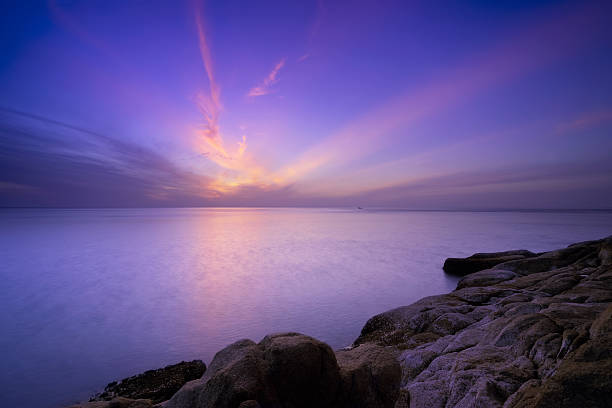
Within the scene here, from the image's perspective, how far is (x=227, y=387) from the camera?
18.6 ft

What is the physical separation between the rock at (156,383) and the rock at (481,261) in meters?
25.6

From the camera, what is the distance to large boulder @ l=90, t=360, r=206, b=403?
1040 cm

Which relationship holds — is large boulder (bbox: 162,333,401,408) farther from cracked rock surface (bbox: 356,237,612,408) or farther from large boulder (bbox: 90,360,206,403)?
large boulder (bbox: 90,360,206,403)

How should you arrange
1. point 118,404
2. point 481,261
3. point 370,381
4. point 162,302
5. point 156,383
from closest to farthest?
point 370,381
point 118,404
point 156,383
point 162,302
point 481,261

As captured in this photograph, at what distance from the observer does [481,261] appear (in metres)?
27.8

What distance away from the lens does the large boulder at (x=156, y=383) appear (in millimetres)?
10398

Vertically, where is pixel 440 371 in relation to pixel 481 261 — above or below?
above

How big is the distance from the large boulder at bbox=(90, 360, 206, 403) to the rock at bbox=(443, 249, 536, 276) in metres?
25.6

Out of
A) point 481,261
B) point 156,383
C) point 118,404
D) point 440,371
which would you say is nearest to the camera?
point 118,404

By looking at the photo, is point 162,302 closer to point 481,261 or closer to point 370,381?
point 370,381

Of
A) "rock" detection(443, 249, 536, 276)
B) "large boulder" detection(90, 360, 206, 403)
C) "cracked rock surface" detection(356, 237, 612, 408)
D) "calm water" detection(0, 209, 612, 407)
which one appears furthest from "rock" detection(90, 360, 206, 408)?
"rock" detection(443, 249, 536, 276)

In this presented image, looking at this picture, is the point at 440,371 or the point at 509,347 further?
the point at 440,371

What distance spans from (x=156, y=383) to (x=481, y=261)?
1094 inches

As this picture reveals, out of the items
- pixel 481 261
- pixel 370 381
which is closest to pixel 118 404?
pixel 370 381
